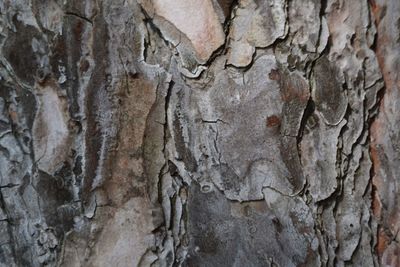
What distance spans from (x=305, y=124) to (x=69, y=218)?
0.43 m

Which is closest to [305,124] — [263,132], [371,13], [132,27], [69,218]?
[263,132]

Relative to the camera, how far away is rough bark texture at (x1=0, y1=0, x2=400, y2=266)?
2.66ft

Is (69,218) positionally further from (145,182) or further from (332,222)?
(332,222)

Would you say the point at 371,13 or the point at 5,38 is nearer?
the point at 371,13

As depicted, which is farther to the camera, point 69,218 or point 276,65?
point 69,218

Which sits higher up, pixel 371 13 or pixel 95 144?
pixel 371 13

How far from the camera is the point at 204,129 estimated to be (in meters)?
0.86

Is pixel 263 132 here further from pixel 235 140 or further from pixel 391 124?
pixel 391 124

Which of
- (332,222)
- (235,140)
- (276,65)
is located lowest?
(332,222)

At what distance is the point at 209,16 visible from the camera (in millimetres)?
829

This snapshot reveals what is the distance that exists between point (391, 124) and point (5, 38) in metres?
0.64

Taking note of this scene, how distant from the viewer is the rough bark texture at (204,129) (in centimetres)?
81

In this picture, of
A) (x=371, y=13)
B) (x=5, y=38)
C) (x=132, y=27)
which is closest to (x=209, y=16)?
(x=132, y=27)

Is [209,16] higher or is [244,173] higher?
[209,16]
